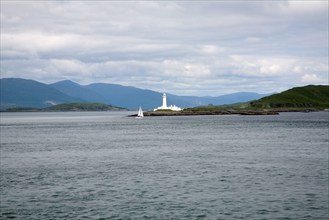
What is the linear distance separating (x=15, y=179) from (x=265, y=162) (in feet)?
116

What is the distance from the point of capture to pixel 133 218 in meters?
34.2

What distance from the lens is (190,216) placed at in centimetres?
3434

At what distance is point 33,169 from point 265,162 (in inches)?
1326

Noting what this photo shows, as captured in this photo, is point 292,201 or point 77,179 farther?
point 77,179

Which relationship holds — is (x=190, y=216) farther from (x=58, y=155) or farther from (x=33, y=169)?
(x=58, y=155)

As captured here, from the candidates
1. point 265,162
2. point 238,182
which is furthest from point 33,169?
point 265,162

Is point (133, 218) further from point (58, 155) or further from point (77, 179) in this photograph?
point (58, 155)

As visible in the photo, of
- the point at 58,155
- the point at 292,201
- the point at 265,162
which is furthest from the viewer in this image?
the point at 58,155

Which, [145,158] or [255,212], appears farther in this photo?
A: [145,158]

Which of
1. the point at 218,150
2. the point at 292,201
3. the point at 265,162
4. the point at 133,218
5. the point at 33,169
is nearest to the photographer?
the point at 133,218

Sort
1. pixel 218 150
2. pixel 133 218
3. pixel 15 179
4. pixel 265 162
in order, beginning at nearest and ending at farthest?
pixel 133 218 → pixel 15 179 → pixel 265 162 → pixel 218 150

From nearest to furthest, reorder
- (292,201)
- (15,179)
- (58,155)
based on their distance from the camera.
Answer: (292,201) → (15,179) → (58,155)

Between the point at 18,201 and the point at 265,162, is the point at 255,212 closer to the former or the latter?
the point at 18,201

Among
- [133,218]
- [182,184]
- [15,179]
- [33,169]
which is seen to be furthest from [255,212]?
[33,169]
